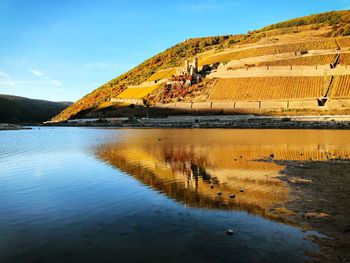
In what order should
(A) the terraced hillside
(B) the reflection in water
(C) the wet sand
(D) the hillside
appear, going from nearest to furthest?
1. (C) the wet sand
2. (B) the reflection in water
3. (A) the terraced hillside
4. (D) the hillside

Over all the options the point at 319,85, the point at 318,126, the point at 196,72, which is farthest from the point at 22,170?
the point at 196,72

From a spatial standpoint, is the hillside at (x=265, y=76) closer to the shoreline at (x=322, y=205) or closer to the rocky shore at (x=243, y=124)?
the rocky shore at (x=243, y=124)

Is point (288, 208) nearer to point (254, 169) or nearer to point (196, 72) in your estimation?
point (254, 169)

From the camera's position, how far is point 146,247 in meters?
9.80

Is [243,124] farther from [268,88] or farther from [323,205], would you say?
[323,205]

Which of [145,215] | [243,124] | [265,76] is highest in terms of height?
[265,76]

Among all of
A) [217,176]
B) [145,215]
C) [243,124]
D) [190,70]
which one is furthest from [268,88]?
[145,215]

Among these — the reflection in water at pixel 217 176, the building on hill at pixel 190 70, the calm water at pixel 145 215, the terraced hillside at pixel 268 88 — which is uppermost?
the building on hill at pixel 190 70

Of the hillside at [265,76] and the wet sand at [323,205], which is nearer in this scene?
the wet sand at [323,205]

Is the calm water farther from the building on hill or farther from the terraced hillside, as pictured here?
the building on hill

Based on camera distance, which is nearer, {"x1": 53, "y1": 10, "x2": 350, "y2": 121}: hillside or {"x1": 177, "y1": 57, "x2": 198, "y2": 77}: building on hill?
{"x1": 53, "y1": 10, "x2": 350, "y2": 121}: hillside

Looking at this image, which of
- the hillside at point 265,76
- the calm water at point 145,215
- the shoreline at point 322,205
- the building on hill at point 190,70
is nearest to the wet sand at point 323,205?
the shoreline at point 322,205

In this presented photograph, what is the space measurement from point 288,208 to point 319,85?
299ft

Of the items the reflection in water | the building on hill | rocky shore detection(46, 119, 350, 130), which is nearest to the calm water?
the reflection in water
